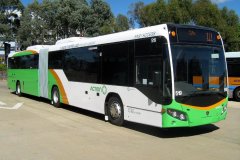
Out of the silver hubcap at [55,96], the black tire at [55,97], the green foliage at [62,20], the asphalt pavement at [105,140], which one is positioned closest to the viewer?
the asphalt pavement at [105,140]

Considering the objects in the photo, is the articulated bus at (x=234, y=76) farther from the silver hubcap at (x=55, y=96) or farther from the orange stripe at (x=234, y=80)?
the silver hubcap at (x=55, y=96)

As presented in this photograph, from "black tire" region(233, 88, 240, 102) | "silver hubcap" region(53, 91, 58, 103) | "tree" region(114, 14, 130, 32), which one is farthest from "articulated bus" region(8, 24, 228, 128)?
"tree" region(114, 14, 130, 32)

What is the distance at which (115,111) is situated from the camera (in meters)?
11.2

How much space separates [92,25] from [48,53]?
32.7 metres

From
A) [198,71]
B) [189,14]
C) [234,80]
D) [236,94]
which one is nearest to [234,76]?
[234,80]

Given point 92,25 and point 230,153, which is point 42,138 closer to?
point 230,153

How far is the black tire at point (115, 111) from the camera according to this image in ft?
36.0

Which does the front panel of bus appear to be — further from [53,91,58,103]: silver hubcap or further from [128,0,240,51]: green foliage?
[128,0,240,51]: green foliage

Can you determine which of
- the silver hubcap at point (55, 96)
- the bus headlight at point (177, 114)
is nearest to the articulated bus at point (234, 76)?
the silver hubcap at point (55, 96)

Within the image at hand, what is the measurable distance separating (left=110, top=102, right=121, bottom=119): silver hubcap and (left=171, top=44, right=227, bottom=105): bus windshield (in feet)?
8.57

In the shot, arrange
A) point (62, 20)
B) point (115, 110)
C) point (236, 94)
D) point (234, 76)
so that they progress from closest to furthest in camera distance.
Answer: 1. point (115, 110)
2. point (236, 94)
3. point (234, 76)
4. point (62, 20)

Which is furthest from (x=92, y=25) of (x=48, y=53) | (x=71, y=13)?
(x=48, y=53)

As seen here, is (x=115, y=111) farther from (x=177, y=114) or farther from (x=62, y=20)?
(x=62, y=20)

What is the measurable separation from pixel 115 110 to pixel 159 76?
8.55ft
